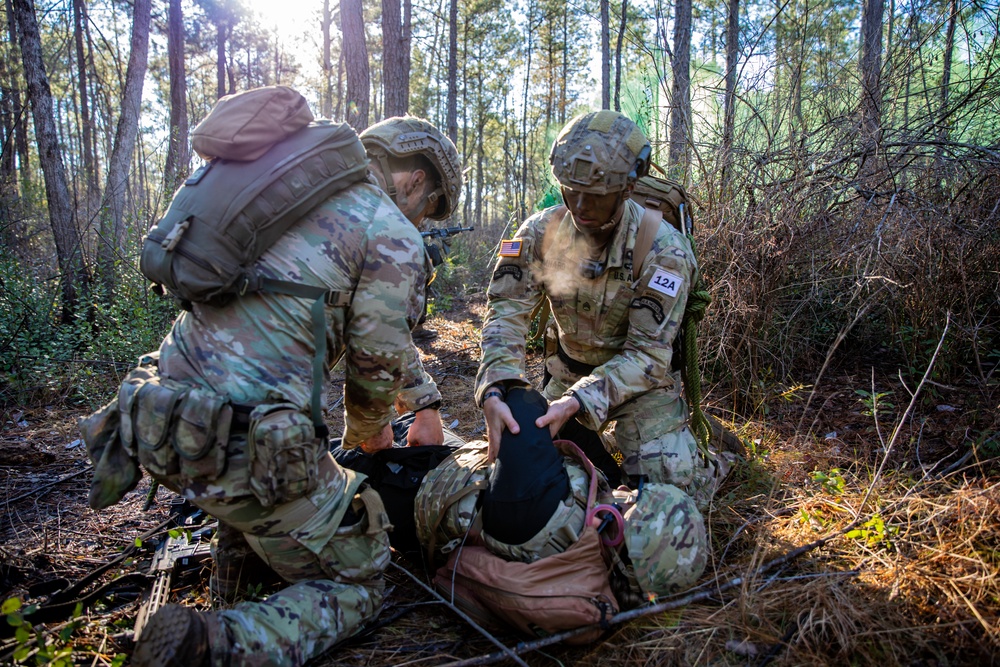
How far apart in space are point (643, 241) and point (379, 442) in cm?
150

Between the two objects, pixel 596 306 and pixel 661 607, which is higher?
pixel 596 306

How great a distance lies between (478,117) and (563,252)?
21586mm

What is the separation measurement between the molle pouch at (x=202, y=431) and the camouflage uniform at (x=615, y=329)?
1.07 metres

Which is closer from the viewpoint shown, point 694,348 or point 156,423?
point 156,423

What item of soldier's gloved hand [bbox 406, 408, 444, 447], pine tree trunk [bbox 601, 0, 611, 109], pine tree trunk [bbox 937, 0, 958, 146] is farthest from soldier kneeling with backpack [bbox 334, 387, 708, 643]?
pine tree trunk [bbox 601, 0, 611, 109]

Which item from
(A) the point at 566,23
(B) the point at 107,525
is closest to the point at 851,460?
(B) the point at 107,525

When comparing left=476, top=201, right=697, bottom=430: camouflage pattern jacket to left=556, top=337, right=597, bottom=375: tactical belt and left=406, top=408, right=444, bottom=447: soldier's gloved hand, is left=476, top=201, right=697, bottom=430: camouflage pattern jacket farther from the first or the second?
left=406, top=408, right=444, bottom=447: soldier's gloved hand

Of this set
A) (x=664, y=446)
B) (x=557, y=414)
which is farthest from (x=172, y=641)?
(x=664, y=446)

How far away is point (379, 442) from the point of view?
253 centimetres

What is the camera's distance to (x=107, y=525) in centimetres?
281

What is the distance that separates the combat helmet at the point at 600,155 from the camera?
251 cm

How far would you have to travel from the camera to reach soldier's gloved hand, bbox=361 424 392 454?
2512 millimetres

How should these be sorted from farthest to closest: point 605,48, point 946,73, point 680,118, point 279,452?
point 605,48 < point 680,118 < point 946,73 < point 279,452

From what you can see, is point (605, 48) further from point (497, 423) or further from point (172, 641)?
point (172, 641)
